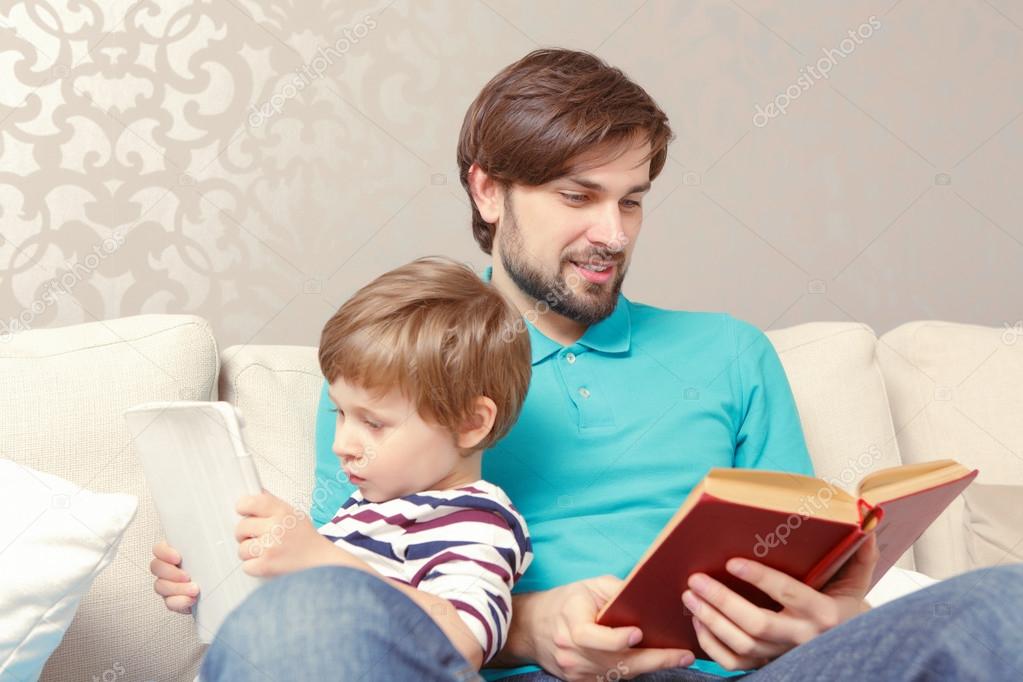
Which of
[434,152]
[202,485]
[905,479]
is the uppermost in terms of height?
[905,479]

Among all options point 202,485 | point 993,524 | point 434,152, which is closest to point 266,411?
point 202,485

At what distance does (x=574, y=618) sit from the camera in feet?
3.52

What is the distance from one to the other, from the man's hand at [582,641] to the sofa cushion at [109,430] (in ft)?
1.78

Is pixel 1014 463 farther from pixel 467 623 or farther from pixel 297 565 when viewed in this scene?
pixel 297 565

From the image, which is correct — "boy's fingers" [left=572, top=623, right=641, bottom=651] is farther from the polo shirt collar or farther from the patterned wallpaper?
the patterned wallpaper

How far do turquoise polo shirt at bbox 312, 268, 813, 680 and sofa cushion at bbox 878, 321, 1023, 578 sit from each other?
0.45 metres

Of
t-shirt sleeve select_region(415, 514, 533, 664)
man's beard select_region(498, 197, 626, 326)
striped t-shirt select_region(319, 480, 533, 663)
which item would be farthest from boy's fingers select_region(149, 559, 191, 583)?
man's beard select_region(498, 197, 626, 326)

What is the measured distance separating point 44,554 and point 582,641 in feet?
2.02

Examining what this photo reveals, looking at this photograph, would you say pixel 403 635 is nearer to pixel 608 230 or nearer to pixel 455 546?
pixel 455 546

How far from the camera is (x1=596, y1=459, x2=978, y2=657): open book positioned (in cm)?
91

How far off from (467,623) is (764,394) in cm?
65

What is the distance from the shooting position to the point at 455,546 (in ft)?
3.67
